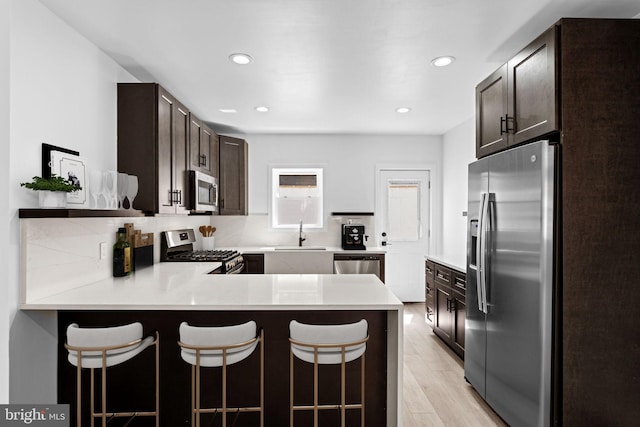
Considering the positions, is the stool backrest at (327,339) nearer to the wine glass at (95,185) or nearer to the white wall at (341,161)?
the wine glass at (95,185)

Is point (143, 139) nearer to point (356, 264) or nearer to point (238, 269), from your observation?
point (238, 269)

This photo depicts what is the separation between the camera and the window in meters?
5.35

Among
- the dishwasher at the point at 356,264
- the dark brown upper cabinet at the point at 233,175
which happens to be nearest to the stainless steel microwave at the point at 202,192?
the dark brown upper cabinet at the point at 233,175

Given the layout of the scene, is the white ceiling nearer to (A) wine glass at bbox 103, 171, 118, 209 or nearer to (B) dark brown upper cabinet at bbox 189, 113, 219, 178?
Answer: (B) dark brown upper cabinet at bbox 189, 113, 219, 178

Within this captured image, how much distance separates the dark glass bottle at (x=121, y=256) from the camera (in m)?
2.77

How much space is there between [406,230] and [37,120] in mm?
4566

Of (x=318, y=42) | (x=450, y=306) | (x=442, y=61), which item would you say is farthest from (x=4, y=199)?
(x=450, y=306)

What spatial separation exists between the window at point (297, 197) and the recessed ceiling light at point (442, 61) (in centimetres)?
281

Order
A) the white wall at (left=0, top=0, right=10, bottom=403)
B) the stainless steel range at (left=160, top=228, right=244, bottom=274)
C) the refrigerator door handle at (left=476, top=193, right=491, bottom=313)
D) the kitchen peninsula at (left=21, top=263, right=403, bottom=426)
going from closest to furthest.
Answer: the white wall at (left=0, top=0, right=10, bottom=403) < the kitchen peninsula at (left=21, top=263, right=403, bottom=426) < the refrigerator door handle at (left=476, top=193, right=491, bottom=313) < the stainless steel range at (left=160, top=228, right=244, bottom=274)

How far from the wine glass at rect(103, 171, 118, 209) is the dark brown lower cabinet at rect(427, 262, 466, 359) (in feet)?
9.46

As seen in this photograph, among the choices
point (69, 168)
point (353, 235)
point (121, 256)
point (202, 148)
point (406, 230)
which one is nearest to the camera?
point (69, 168)

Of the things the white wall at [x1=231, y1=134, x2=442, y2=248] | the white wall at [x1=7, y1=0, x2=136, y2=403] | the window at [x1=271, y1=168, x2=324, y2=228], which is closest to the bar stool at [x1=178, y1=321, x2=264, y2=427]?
the white wall at [x1=7, y1=0, x2=136, y2=403]

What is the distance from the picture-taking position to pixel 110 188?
2.27 metres

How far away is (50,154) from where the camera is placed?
1.98 meters
